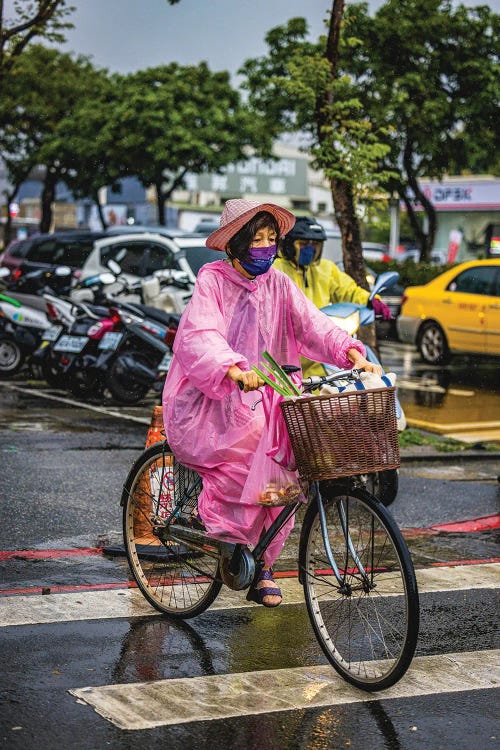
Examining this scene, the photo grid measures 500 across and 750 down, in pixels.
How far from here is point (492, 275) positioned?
58.5ft

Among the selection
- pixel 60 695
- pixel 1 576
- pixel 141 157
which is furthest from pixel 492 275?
pixel 141 157

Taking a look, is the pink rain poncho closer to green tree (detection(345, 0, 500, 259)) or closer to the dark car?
the dark car

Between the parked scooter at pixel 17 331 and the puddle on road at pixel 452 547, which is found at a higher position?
the parked scooter at pixel 17 331

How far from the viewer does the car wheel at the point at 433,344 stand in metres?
18.7

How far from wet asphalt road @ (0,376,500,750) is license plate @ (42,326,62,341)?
5.62m

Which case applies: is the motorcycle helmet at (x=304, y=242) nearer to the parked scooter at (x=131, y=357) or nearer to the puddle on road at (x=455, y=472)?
the puddle on road at (x=455, y=472)

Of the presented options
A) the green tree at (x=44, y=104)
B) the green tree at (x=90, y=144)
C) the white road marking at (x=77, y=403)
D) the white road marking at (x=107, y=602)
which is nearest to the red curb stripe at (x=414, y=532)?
the white road marking at (x=107, y=602)

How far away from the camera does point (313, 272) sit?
27.0ft

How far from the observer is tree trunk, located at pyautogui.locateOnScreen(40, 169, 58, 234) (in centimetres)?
4431

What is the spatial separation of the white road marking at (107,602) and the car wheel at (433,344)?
1266 cm

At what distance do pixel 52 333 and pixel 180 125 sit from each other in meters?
24.7

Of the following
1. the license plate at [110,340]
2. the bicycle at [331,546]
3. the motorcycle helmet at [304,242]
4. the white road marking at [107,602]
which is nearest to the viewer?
the bicycle at [331,546]

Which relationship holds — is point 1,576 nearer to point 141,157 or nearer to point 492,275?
point 492,275

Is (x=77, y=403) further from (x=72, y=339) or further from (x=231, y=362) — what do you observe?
(x=231, y=362)
